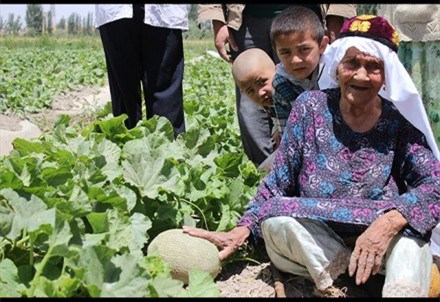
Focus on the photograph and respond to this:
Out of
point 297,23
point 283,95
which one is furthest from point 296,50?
point 283,95

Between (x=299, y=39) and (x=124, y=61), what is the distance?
1583 mm

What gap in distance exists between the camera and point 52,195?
10.8ft

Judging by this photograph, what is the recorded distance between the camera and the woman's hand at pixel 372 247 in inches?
120

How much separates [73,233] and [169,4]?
2548 mm

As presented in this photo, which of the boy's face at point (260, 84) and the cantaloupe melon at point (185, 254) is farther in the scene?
the boy's face at point (260, 84)

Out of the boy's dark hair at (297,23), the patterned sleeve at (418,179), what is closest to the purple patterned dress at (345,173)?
the patterned sleeve at (418,179)

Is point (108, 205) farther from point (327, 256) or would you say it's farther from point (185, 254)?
point (327, 256)

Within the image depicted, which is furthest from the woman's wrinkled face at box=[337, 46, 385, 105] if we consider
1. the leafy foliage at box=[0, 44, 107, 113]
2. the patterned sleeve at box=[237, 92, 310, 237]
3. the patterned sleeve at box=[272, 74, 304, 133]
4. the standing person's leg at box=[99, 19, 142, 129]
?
the leafy foliage at box=[0, 44, 107, 113]

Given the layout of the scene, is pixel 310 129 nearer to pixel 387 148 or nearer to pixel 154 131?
pixel 387 148

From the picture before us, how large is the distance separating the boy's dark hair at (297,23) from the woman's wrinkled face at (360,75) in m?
0.66

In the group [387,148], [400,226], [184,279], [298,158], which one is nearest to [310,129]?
[298,158]

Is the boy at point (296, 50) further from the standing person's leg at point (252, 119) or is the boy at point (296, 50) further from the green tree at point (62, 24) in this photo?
the green tree at point (62, 24)

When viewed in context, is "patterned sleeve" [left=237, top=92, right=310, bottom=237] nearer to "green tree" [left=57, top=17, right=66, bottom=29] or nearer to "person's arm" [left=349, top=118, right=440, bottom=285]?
"person's arm" [left=349, top=118, right=440, bottom=285]

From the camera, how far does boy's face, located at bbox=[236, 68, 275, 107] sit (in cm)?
444
